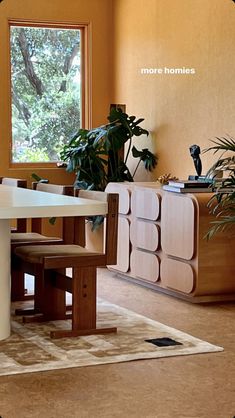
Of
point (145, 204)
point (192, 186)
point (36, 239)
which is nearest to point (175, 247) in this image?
point (192, 186)

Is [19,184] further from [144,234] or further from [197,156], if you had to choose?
[197,156]

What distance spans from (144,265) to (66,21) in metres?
2.75

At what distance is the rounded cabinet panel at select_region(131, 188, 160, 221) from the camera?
5660 millimetres

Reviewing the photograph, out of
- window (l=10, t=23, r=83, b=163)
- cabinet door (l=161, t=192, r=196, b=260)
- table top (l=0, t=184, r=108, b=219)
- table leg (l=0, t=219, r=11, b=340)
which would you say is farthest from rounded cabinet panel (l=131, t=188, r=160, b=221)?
window (l=10, t=23, r=83, b=163)

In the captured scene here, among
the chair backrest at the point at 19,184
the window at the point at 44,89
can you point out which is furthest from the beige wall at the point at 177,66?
the chair backrest at the point at 19,184

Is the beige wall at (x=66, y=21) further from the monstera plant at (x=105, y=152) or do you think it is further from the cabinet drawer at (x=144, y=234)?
the cabinet drawer at (x=144, y=234)

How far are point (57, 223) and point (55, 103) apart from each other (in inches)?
44.0

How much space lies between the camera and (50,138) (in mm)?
7586

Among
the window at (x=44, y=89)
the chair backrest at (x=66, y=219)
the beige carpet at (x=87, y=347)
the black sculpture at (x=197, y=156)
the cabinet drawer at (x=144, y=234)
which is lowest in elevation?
the beige carpet at (x=87, y=347)

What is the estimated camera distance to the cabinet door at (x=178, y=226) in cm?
520

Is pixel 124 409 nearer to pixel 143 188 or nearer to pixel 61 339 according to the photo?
pixel 61 339

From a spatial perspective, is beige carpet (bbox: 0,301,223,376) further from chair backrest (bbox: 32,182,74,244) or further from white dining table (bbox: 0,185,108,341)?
chair backrest (bbox: 32,182,74,244)

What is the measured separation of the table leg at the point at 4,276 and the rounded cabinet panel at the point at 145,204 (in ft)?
Answer: 5.54

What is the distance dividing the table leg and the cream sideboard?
1420mm
